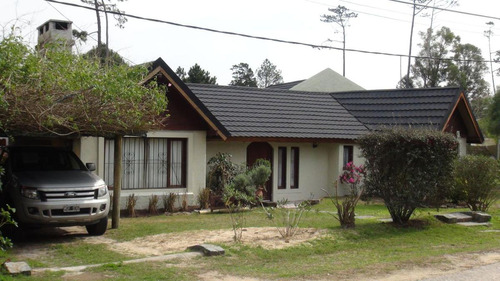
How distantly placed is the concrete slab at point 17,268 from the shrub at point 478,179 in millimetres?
11989

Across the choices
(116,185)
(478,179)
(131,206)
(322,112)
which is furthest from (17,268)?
(322,112)

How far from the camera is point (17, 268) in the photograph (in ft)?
29.2

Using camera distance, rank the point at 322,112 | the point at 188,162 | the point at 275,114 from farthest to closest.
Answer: the point at 322,112, the point at 275,114, the point at 188,162

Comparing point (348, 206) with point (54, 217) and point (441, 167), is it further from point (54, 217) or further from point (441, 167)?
point (54, 217)

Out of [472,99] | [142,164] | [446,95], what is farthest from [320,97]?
[472,99]

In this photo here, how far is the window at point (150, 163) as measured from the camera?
58.4ft

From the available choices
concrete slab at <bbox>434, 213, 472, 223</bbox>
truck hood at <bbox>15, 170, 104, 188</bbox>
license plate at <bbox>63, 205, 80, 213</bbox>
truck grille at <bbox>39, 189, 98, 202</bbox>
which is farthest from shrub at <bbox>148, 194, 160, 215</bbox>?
concrete slab at <bbox>434, 213, 472, 223</bbox>

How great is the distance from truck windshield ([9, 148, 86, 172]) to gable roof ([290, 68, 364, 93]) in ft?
103

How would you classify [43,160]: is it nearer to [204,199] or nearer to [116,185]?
[116,185]

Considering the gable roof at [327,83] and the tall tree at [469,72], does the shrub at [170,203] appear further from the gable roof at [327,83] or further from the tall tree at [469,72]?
the tall tree at [469,72]

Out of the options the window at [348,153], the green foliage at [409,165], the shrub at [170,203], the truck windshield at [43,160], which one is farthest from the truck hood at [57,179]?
the window at [348,153]

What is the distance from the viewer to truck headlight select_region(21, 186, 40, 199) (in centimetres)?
1151

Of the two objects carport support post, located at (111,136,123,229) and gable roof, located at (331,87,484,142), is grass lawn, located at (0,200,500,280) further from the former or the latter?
gable roof, located at (331,87,484,142)

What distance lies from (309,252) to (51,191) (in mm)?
5188
